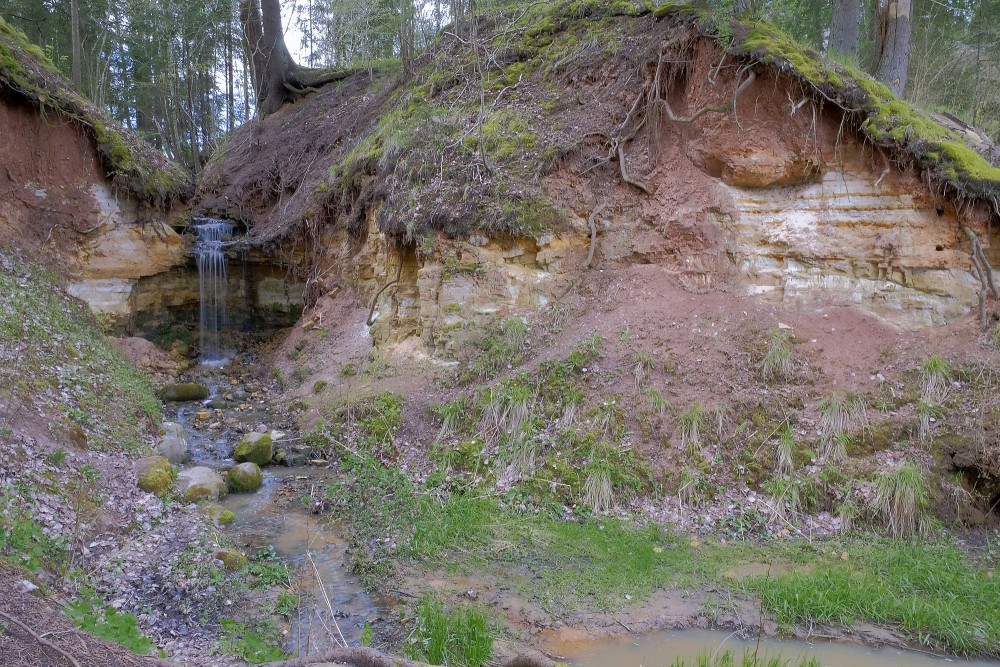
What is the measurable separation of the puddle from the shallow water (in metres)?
1.71

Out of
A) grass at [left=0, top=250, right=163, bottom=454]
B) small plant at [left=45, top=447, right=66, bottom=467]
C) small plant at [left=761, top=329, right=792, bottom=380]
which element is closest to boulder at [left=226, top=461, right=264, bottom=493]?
grass at [left=0, top=250, right=163, bottom=454]

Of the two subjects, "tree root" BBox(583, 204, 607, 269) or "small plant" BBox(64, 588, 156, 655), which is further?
"tree root" BBox(583, 204, 607, 269)

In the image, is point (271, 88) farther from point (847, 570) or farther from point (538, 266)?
point (847, 570)

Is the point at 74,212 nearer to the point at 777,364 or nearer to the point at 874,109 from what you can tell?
the point at 777,364

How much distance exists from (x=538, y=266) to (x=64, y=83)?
33.6 ft

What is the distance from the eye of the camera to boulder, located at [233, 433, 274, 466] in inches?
335

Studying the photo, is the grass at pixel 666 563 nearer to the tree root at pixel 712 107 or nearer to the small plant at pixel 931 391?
the small plant at pixel 931 391

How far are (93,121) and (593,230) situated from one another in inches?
393

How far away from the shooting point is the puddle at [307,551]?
495cm

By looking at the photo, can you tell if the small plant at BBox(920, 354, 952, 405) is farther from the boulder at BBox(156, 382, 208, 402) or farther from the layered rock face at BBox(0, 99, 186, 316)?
the layered rock face at BBox(0, 99, 186, 316)

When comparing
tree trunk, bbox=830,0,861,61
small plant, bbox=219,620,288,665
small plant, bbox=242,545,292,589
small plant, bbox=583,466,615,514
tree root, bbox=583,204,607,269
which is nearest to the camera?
small plant, bbox=219,620,288,665

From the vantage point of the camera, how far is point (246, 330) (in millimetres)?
14344

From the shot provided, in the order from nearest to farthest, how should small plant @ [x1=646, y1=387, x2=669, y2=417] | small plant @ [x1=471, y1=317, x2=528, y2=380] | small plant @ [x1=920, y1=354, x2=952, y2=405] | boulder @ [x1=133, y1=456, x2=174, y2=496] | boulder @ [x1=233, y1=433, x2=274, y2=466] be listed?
1. boulder @ [x1=133, y1=456, x2=174, y2=496]
2. small plant @ [x1=920, y1=354, x2=952, y2=405]
3. small plant @ [x1=646, y1=387, x2=669, y2=417]
4. boulder @ [x1=233, y1=433, x2=274, y2=466]
5. small plant @ [x1=471, y1=317, x2=528, y2=380]

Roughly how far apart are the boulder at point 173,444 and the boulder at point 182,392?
194 cm
